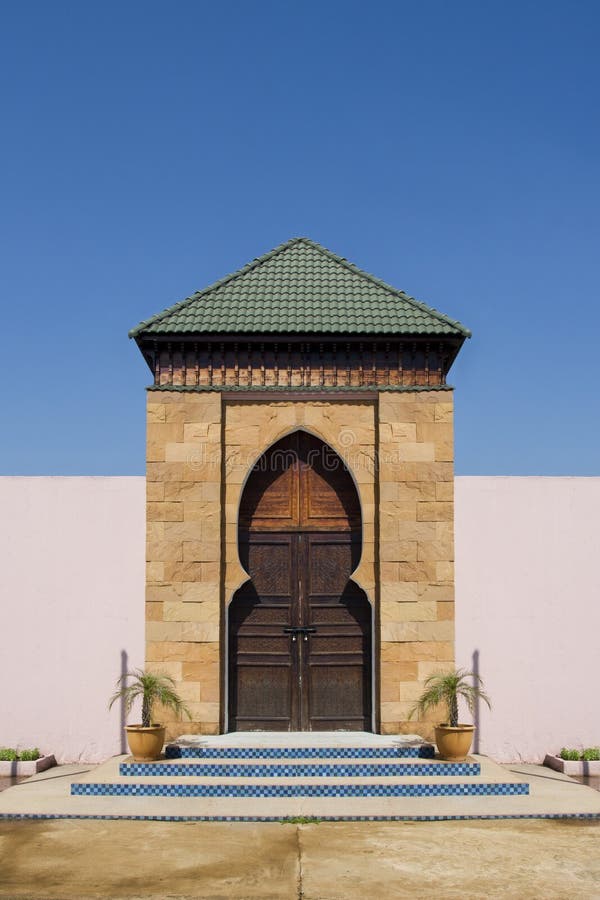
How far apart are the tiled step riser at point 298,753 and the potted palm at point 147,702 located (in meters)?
0.39

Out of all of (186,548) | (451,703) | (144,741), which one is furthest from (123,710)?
(451,703)

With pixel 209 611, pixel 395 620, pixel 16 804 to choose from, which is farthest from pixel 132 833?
pixel 395 620

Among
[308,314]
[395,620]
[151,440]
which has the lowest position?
[395,620]

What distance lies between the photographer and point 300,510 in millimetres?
14266

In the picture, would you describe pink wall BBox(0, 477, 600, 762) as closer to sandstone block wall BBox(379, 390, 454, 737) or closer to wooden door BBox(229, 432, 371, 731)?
sandstone block wall BBox(379, 390, 454, 737)

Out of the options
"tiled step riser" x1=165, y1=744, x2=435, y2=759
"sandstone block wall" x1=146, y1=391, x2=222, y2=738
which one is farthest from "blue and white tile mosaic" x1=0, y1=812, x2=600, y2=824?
"sandstone block wall" x1=146, y1=391, x2=222, y2=738

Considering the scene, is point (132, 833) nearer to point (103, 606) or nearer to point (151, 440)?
point (103, 606)

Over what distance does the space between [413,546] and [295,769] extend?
12.0 feet

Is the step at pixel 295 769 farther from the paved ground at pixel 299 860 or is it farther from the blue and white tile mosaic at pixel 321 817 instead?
the paved ground at pixel 299 860

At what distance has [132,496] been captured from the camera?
1439 centimetres

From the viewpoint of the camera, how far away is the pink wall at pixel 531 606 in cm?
1429

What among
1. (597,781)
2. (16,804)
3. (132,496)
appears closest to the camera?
(16,804)

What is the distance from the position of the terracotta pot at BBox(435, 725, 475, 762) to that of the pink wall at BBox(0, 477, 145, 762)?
15.2ft

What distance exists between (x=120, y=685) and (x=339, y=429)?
5028 mm
